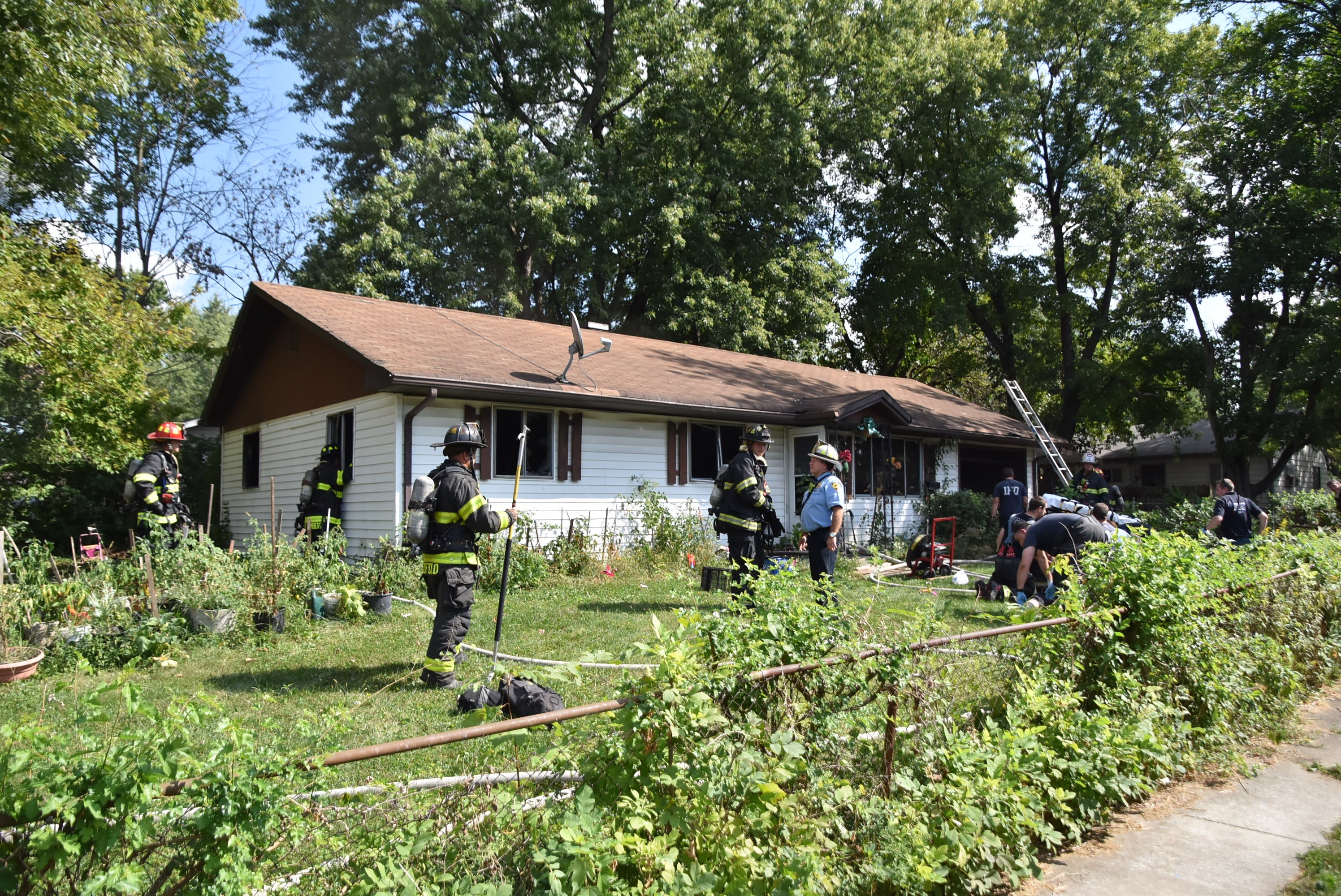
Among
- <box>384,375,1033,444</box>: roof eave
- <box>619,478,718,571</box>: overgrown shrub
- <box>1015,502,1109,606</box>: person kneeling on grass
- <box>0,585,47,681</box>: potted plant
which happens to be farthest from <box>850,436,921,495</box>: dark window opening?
<box>0,585,47,681</box>: potted plant

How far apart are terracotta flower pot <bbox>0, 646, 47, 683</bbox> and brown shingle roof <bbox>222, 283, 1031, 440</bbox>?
225 inches

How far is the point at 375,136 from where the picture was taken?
2603 centimetres

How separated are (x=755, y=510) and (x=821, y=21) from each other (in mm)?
24473

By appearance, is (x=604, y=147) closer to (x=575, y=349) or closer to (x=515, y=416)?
(x=575, y=349)

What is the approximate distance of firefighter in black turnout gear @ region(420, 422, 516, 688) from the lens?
6320 mm

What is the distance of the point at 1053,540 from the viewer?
8164 millimetres

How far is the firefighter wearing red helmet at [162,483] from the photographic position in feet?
33.9

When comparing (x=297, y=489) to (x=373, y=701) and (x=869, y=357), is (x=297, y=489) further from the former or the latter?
(x=869, y=357)

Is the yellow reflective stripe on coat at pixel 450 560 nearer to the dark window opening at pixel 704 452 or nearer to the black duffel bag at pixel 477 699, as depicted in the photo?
the black duffel bag at pixel 477 699

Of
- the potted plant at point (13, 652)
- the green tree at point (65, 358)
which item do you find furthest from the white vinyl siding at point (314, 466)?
the potted plant at point (13, 652)

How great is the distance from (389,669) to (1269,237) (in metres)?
27.1

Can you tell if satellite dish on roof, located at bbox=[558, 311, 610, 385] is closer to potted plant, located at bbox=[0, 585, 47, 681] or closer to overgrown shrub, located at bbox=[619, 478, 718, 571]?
overgrown shrub, located at bbox=[619, 478, 718, 571]

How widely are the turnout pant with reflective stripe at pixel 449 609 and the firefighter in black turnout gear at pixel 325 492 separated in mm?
7829

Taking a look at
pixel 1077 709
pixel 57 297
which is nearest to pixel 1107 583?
pixel 1077 709
